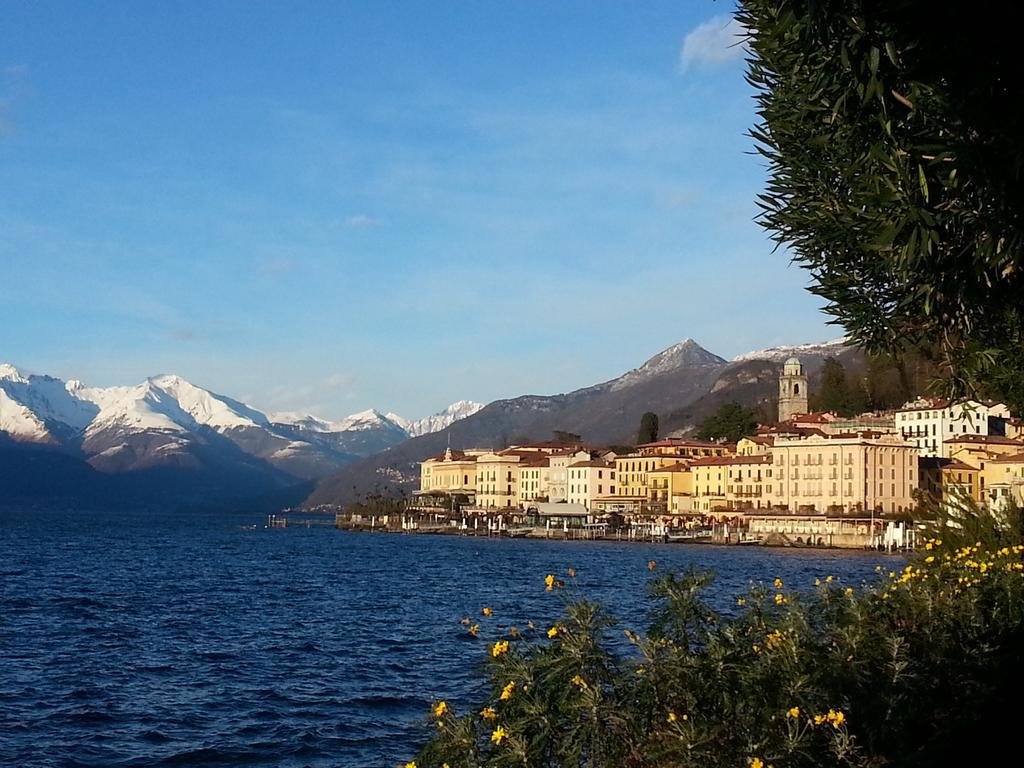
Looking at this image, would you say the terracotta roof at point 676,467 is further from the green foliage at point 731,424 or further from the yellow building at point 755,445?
the green foliage at point 731,424

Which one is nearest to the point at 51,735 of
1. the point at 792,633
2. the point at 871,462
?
the point at 792,633

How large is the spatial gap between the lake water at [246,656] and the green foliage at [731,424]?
95.2 meters

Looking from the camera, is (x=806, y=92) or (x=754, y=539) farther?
(x=754, y=539)

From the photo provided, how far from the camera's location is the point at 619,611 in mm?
35500

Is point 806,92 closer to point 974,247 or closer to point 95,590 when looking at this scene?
point 974,247

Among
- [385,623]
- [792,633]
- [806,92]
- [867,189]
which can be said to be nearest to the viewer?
[792,633]

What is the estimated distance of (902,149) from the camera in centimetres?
991

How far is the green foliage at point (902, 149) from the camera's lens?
29.3ft

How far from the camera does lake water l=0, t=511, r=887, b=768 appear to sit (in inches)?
808

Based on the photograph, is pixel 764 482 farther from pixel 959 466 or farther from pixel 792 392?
pixel 792 392

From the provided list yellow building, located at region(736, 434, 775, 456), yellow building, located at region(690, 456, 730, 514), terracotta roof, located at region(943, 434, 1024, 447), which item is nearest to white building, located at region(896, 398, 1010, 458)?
terracotta roof, located at region(943, 434, 1024, 447)

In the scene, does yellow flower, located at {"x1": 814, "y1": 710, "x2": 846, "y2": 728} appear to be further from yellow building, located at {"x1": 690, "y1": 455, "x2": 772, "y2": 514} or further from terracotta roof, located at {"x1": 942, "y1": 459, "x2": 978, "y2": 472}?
yellow building, located at {"x1": 690, "y1": 455, "x2": 772, "y2": 514}

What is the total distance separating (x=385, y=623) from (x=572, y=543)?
310 ft

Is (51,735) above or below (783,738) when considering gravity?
below
